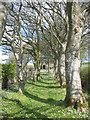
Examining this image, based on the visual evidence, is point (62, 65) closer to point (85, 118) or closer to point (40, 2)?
point (40, 2)

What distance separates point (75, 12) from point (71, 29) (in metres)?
0.66

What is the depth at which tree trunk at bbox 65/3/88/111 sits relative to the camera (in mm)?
5043

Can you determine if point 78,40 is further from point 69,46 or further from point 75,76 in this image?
point 75,76

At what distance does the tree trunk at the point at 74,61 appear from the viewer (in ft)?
16.5

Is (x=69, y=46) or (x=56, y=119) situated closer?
(x=56, y=119)

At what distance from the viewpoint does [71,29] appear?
5.26 meters

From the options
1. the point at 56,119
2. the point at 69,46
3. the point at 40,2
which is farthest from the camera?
the point at 40,2

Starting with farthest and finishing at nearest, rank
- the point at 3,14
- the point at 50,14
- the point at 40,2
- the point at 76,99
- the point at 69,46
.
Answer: the point at 50,14 < the point at 40,2 < the point at 69,46 < the point at 76,99 < the point at 3,14

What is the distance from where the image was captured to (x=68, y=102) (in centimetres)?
525

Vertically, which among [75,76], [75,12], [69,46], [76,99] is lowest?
[76,99]

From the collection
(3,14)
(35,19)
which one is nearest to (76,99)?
(3,14)

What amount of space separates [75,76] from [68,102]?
1.09 m

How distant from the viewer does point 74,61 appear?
17.2 ft

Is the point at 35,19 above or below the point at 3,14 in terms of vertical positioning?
above
